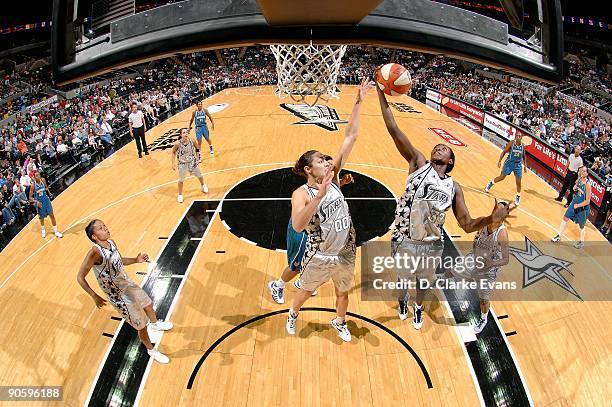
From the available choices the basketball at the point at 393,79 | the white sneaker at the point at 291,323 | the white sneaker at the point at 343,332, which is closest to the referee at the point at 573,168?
the white sneaker at the point at 343,332

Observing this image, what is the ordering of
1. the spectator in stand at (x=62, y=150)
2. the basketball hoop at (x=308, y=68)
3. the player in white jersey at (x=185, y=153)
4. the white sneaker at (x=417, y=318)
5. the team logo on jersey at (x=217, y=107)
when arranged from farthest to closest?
1. the team logo on jersey at (x=217, y=107)
2. the spectator in stand at (x=62, y=150)
3. the player in white jersey at (x=185, y=153)
4. the white sneaker at (x=417, y=318)
5. the basketball hoop at (x=308, y=68)

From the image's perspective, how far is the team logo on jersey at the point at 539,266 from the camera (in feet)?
20.5

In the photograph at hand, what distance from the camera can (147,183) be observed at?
32.9 feet

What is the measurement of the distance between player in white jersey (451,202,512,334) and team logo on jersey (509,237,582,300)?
5.63ft

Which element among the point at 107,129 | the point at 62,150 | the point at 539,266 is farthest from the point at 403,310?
the point at 107,129

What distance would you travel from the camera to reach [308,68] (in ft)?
12.5

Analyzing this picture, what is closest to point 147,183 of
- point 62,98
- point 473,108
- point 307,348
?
point 307,348

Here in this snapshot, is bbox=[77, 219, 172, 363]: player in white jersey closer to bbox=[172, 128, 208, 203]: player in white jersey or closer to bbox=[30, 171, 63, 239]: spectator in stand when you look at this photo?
bbox=[30, 171, 63, 239]: spectator in stand

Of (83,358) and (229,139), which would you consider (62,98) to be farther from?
(83,358)

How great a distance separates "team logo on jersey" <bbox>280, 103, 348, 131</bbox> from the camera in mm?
14997

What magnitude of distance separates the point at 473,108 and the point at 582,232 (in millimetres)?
9876

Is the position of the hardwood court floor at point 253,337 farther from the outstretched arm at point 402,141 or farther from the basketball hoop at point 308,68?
the basketball hoop at point 308,68

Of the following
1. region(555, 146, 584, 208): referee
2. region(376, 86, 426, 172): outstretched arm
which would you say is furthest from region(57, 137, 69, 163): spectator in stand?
region(555, 146, 584, 208): referee

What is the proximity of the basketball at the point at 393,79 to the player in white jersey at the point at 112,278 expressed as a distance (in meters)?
2.91
